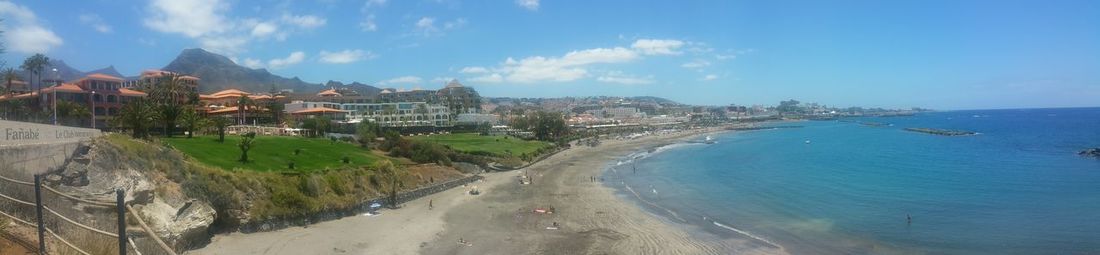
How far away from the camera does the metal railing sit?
627 centimetres

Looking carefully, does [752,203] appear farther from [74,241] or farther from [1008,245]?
[74,241]

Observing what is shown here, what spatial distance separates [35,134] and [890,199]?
139 feet

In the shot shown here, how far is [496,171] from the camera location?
59.9 m

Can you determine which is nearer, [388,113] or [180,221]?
[180,221]

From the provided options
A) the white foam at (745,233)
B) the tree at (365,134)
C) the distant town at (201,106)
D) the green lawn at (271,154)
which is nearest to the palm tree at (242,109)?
the distant town at (201,106)

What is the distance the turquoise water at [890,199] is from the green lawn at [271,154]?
20.5m

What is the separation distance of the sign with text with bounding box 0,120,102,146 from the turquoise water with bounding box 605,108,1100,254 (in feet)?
84.3

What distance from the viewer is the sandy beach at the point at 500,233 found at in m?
25.0

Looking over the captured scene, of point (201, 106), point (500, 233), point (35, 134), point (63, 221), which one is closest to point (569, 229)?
point (500, 233)

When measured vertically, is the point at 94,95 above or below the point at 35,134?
above

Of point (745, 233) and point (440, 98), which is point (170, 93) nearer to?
point (745, 233)

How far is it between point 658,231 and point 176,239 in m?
20.0

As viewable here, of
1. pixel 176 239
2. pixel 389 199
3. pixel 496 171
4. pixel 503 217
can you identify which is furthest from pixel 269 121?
pixel 176 239

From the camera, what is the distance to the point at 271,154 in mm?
38781
